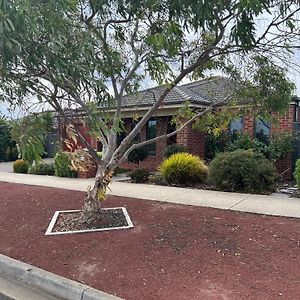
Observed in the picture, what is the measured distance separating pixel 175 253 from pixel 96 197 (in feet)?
6.62

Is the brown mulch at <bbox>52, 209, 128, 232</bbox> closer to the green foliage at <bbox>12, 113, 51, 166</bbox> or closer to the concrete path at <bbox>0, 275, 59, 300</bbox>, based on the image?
Answer: the concrete path at <bbox>0, 275, 59, 300</bbox>

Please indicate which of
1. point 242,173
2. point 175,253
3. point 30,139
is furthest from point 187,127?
point 30,139

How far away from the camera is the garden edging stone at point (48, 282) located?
3627mm

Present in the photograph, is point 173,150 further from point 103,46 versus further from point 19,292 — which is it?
point 19,292

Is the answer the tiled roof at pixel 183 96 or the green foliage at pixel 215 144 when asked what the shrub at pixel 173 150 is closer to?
the green foliage at pixel 215 144

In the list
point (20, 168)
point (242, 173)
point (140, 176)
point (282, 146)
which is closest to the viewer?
point (242, 173)

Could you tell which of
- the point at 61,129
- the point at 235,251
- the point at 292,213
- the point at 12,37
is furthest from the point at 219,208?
the point at 12,37

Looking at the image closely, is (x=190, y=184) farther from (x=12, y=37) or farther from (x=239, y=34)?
(x=12, y=37)

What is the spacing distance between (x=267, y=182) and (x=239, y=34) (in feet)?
19.6

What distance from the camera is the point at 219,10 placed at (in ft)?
13.2

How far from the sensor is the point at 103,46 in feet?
16.8

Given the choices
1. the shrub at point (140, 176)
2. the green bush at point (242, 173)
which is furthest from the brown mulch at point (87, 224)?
the shrub at point (140, 176)

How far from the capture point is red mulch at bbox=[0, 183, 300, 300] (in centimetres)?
372

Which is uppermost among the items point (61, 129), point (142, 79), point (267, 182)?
point (142, 79)
